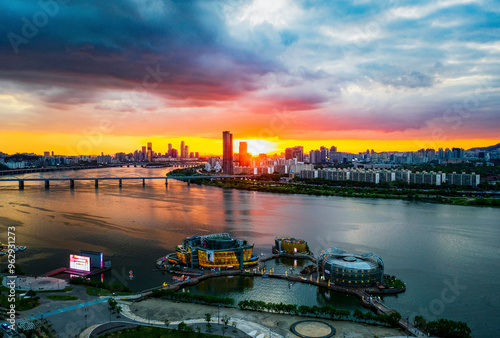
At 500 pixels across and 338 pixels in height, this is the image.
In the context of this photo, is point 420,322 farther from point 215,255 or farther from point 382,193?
→ point 382,193

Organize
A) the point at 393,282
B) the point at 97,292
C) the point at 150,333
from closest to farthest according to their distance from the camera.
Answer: the point at 150,333
the point at 97,292
the point at 393,282

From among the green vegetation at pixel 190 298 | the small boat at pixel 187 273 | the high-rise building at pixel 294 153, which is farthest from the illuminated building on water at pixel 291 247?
the high-rise building at pixel 294 153

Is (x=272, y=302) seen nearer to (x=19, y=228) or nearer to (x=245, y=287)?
(x=245, y=287)

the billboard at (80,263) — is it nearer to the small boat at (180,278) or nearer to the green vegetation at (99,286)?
the green vegetation at (99,286)

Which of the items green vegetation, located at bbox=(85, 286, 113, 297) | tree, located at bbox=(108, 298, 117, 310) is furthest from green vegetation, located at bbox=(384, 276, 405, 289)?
green vegetation, located at bbox=(85, 286, 113, 297)

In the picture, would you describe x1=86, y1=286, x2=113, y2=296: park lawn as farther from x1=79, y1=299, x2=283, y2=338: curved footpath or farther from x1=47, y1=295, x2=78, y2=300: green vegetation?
x1=79, y1=299, x2=283, y2=338: curved footpath

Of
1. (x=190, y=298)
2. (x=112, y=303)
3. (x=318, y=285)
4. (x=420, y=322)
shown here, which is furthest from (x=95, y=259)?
(x=420, y=322)
